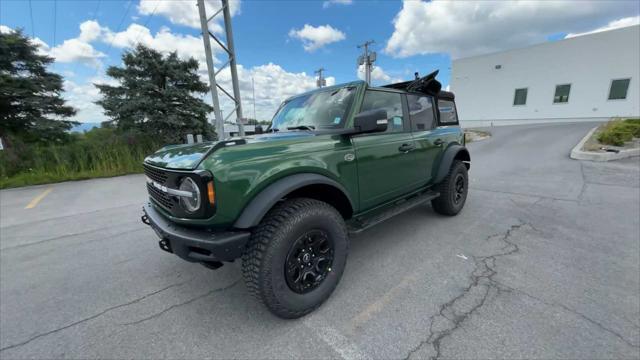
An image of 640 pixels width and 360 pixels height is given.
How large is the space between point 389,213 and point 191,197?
199 cm

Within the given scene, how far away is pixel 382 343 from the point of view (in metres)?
1.75

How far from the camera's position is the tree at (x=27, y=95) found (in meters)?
10.9

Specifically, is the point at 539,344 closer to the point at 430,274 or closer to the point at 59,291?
the point at 430,274

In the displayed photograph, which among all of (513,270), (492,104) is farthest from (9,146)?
(492,104)

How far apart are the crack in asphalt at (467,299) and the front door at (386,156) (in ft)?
3.51

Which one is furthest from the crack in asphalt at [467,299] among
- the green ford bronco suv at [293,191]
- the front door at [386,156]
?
the front door at [386,156]

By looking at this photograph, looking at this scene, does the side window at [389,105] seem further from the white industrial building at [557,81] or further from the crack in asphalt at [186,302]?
the white industrial building at [557,81]

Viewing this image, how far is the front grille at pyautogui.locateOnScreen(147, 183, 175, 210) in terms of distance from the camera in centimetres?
190

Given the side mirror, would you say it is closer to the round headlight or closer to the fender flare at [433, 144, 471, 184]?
the round headlight

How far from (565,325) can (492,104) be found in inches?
1035

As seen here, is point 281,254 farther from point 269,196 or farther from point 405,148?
point 405,148

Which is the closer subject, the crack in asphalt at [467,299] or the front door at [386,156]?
the crack in asphalt at [467,299]

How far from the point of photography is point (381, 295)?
87.6 inches

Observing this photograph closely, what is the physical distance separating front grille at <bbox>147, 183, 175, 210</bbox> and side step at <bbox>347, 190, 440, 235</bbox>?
1.49 m
